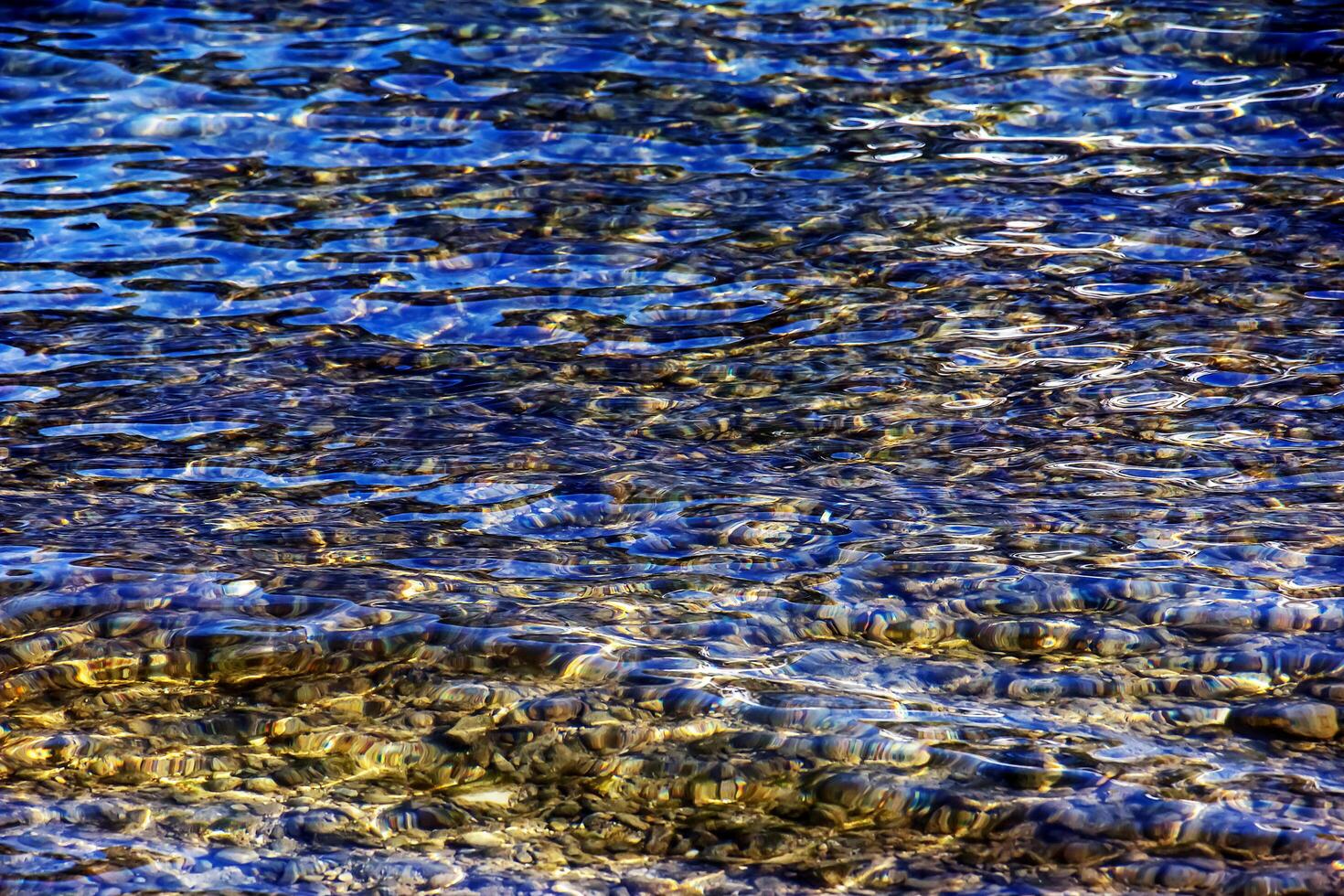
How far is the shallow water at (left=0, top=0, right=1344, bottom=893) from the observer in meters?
3.06

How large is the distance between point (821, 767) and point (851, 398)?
87.8 inches

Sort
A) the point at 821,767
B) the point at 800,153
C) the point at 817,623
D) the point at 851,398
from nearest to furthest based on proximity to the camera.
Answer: the point at 821,767, the point at 817,623, the point at 851,398, the point at 800,153

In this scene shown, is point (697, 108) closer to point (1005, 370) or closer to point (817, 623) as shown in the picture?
point (1005, 370)

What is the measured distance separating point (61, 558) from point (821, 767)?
7.20 ft

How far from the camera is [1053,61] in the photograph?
26.8 feet

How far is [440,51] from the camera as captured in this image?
8.45 m

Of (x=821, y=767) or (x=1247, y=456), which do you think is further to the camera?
(x=1247, y=456)

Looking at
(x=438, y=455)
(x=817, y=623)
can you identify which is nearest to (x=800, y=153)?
(x=438, y=455)

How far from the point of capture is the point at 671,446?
4855mm

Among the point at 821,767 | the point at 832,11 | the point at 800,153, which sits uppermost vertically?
the point at 832,11

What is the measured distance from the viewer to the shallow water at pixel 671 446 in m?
3.06

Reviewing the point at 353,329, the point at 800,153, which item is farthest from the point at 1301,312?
the point at 353,329

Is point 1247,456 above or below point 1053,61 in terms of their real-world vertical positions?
below

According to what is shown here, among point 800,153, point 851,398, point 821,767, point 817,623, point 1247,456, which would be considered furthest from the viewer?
point 800,153
